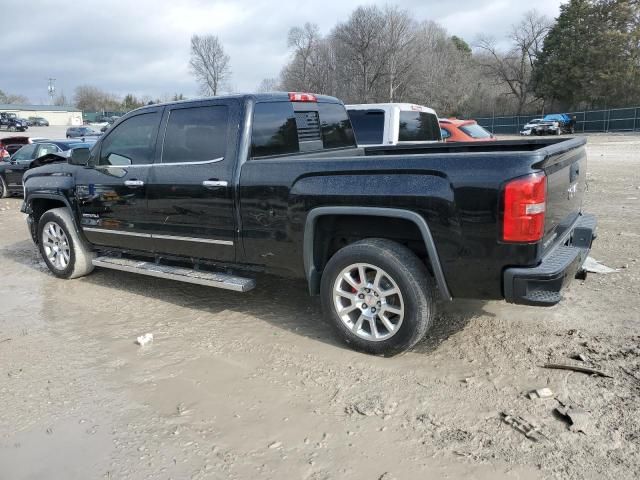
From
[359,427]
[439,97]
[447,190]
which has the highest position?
[439,97]

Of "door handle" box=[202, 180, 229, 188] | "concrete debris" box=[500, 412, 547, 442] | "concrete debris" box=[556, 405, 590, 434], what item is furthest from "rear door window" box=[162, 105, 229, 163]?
"concrete debris" box=[556, 405, 590, 434]

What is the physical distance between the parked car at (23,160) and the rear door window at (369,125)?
25.7ft

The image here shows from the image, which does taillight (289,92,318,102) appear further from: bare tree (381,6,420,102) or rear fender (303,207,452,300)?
bare tree (381,6,420,102)

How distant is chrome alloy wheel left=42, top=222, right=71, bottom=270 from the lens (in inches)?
251

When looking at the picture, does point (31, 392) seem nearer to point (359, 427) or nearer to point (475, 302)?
point (359, 427)

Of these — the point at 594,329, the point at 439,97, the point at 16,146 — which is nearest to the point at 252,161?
the point at 594,329

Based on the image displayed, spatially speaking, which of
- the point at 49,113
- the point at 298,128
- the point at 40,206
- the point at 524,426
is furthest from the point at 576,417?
the point at 49,113

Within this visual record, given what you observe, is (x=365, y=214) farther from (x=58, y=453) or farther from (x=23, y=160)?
(x=23, y=160)

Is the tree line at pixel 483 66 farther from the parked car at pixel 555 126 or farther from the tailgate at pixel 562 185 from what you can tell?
the tailgate at pixel 562 185


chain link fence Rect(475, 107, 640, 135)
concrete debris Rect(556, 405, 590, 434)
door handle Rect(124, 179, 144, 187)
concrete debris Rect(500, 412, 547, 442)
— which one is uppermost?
chain link fence Rect(475, 107, 640, 135)

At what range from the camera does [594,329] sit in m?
4.41

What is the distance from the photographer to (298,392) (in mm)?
3646

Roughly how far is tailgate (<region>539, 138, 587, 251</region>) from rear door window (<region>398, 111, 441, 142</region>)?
4568 millimetres

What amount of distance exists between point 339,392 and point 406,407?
1.53 feet
